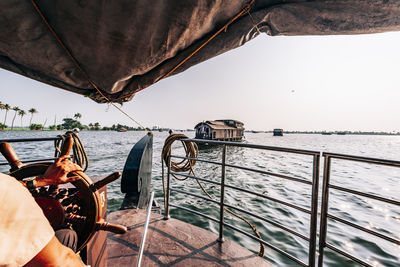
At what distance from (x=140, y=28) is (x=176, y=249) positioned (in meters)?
2.59

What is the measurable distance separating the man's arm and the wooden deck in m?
1.67

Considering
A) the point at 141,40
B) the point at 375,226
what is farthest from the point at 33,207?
the point at 375,226

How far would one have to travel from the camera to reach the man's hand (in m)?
0.85

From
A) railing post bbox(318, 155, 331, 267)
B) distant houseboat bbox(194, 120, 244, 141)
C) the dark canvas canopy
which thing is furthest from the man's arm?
distant houseboat bbox(194, 120, 244, 141)

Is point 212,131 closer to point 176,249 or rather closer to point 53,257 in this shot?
point 176,249

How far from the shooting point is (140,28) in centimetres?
158

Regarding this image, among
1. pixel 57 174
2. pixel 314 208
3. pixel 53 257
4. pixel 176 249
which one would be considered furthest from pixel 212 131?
pixel 53 257

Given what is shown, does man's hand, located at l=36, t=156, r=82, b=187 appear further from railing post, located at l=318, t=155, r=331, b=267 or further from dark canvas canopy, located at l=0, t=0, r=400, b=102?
railing post, located at l=318, t=155, r=331, b=267

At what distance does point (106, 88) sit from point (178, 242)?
2.32 m

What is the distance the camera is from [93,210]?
3.45ft

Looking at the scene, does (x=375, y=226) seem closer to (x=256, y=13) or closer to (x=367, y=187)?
(x=367, y=187)

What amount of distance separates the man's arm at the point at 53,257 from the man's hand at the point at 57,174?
371 millimetres

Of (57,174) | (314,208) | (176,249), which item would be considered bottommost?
(176,249)

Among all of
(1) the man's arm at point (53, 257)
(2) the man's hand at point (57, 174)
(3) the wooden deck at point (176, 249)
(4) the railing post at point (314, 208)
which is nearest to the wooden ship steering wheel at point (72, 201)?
(2) the man's hand at point (57, 174)
